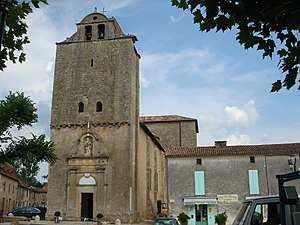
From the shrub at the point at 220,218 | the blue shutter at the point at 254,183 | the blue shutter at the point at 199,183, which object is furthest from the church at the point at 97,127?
the blue shutter at the point at 254,183

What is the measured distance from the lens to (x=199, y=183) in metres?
31.8

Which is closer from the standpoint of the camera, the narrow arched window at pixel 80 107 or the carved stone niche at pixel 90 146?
the carved stone niche at pixel 90 146

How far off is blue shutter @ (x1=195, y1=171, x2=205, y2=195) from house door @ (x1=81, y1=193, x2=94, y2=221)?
8.71m

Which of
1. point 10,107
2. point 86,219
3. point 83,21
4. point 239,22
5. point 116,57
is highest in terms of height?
point 83,21

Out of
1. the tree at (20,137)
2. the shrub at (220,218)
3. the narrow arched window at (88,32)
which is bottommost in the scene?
the shrub at (220,218)

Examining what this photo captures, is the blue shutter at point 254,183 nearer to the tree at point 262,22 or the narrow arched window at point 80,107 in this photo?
the narrow arched window at point 80,107

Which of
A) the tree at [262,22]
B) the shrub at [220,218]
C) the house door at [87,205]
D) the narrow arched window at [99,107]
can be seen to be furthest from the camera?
the narrow arched window at [99,107]

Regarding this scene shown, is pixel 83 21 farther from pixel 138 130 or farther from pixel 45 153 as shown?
pixel 45 153

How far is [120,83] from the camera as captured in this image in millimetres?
33719

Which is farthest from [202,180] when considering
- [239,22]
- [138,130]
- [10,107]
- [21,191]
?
[21,191]

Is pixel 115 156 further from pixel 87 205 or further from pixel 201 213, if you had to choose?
pixel 201 213

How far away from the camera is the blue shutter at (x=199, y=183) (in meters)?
31.6

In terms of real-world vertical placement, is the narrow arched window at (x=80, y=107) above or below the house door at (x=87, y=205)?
above

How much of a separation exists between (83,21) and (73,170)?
538 inches
